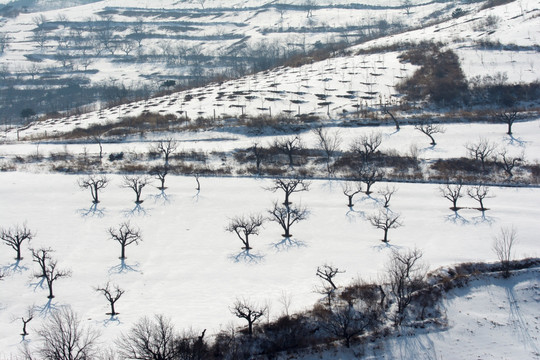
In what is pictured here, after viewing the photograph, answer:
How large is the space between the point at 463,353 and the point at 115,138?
6054cm

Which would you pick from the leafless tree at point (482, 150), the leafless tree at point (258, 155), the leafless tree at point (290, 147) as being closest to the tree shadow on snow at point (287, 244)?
the leafless tree at point (258, 155)

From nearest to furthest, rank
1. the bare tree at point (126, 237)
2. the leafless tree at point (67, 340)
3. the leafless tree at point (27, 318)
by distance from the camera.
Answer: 1. the leafless tree at point (67, 340)
2. the leafless tree at point (27, 318)
3. the bare tree at point (126, 237)

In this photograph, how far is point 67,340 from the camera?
952 inches

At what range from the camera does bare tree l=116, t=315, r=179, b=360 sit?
858 inches

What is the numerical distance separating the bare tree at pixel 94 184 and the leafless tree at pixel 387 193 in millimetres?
30376

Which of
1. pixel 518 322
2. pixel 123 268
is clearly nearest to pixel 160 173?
pixel 123 268

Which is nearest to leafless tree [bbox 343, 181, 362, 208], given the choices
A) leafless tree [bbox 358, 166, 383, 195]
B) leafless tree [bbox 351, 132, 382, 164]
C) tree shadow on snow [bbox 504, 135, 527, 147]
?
leafless tree [bbox 358, 166, 383, 195]

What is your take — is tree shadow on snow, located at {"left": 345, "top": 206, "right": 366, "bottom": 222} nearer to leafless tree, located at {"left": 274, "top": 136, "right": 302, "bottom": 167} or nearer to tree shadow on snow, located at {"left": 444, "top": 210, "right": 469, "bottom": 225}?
tree shadow on snow, located at {"left": 444, "top": 210, "right": 469, "bottom": 225}

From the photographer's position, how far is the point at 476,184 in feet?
156

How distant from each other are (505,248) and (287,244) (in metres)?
17.8

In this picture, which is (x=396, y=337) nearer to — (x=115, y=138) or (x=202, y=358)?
(x=202, y=358)

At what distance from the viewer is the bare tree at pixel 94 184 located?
153 feet

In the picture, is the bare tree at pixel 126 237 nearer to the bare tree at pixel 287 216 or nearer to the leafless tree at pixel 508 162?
the bare tree at pixel 287 216

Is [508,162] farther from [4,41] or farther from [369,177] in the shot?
[4,41]
